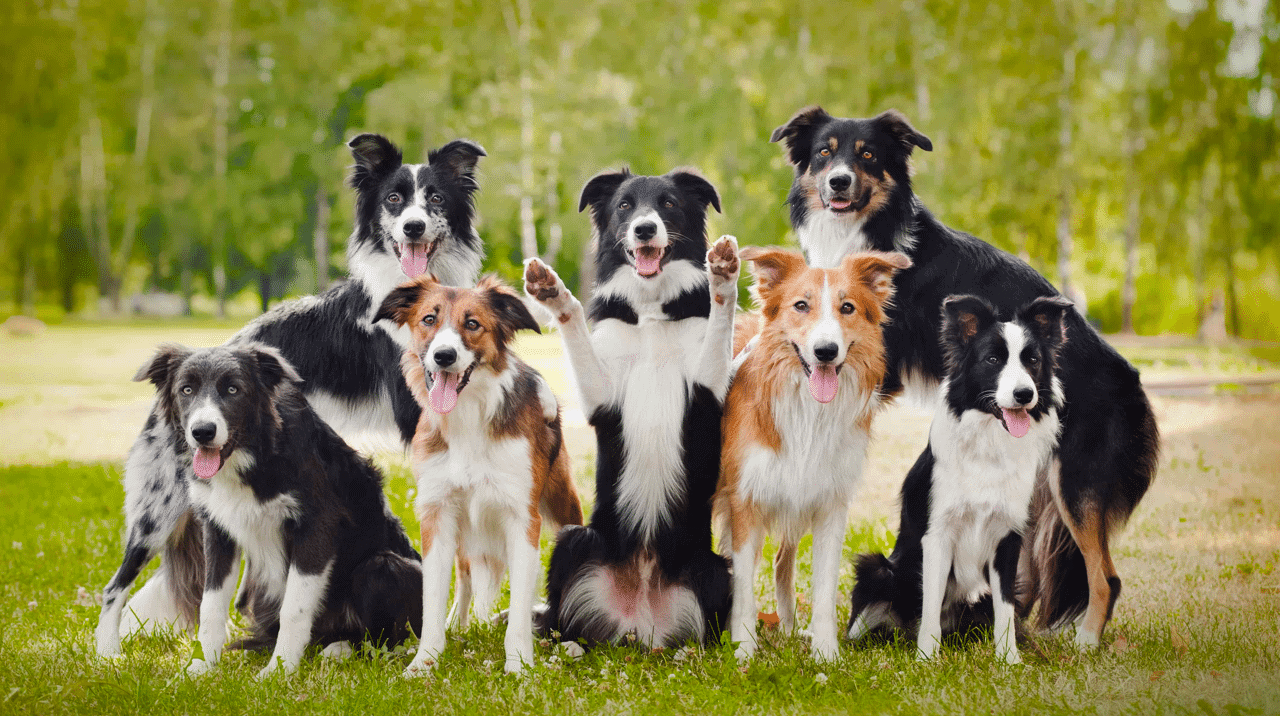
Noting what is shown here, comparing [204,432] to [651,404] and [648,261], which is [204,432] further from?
[648,261]

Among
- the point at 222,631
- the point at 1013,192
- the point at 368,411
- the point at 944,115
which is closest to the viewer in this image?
the point at 222,631

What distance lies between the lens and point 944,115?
19.0 metres

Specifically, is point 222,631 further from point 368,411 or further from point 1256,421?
point 1256,421

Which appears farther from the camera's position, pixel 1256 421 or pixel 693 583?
pixel 1256 421

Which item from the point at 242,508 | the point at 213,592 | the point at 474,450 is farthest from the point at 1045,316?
the point at 213,592

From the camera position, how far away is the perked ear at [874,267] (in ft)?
13.0

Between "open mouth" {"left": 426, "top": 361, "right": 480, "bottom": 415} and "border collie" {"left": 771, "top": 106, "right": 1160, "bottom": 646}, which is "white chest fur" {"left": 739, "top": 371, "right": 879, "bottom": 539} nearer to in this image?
"border collie" {"left": 771, "top": 106, "right": 1160, "bottom": 646}

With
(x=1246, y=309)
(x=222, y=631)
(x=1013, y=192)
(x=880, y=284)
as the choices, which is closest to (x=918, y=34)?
(x=1013, y=192)

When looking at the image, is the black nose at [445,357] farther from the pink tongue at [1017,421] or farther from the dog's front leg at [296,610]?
the pink tongue at [1017,421]

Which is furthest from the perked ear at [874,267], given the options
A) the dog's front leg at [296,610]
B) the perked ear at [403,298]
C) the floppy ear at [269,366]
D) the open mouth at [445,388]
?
the dog's front leg at [296,610]

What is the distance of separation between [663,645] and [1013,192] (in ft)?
61.3

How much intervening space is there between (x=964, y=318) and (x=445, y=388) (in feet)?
7.25

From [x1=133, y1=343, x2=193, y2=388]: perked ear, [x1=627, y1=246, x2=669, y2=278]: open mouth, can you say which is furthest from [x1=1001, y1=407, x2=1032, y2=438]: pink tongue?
[x1=133, y1=343, x2=193, y2=388]: perked ear

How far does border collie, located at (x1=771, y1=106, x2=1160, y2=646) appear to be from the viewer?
421 cm
